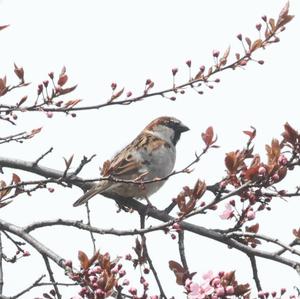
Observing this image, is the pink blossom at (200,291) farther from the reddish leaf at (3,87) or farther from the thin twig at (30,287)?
the reddish leaf at (3,87)

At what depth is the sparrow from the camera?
6.98m

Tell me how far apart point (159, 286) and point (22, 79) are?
1.85 m

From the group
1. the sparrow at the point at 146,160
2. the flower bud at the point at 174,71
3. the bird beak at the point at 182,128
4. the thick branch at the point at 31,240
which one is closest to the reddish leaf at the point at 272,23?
the flower bud at the point at 174,71

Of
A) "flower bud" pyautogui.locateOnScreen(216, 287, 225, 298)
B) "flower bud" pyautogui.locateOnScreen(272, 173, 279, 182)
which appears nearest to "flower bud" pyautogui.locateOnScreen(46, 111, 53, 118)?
"flower bud" pyautogui.locateOnScreen(272, 173, 279, 182)

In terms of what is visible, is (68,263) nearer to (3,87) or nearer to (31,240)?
(31,240)

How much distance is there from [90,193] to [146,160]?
60.3 inches

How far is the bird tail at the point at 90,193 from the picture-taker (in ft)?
20.9

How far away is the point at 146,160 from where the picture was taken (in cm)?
780

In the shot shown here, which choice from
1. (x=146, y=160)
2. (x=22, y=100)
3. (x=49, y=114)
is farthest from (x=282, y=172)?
(x=146, y=160)

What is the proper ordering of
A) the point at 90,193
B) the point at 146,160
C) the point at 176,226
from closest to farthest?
the point at 176,226, the point at 90,193, the point at 146,160

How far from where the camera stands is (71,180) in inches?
181

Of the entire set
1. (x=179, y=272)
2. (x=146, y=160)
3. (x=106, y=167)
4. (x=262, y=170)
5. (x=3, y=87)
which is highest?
(x=146, y=160)

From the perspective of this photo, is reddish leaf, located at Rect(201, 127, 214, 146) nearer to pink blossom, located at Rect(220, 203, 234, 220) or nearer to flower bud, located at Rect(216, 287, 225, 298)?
pink blossom, located at Rect(220, 203, 234, 220)

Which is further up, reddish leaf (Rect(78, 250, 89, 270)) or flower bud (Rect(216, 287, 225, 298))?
reddish leaf (Rect(78, 250, 89, 270))
